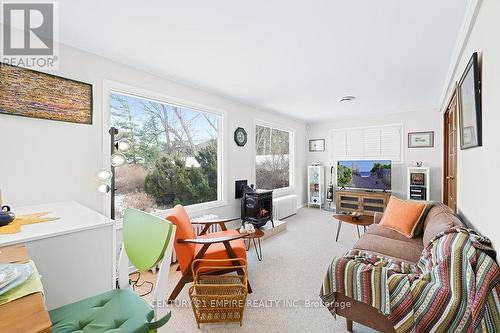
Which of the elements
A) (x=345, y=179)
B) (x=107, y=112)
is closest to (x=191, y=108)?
(x=107, y=112)

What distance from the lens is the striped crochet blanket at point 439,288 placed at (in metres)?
1.14

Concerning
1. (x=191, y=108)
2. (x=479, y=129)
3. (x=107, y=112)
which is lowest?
(x=479, y=129)

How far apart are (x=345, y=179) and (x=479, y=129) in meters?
4.15

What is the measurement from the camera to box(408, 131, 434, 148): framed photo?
15.9 ft

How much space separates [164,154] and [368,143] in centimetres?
481

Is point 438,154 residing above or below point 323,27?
below

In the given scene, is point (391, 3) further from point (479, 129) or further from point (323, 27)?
point (479, 129)

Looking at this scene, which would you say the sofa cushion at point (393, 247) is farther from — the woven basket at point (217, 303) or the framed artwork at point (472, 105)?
the woven basket at point (217, 303)

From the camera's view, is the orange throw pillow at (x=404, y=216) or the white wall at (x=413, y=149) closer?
the orange throw pillow at (x=404, y=216)

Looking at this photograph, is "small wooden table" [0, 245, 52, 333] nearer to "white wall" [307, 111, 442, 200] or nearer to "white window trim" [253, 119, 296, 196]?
"white window trim" [253, 119, 296, 196]

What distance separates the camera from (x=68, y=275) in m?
1.25

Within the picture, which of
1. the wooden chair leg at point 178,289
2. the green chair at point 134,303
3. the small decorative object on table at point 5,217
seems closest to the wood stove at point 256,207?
the wooden chair leg at point 178,289

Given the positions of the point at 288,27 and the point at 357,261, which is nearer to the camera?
the point at 357,261

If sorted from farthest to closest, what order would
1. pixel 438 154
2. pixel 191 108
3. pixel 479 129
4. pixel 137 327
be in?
pixel 438 154
pixel 191 108
pixel 479 129
pixel 137 327
